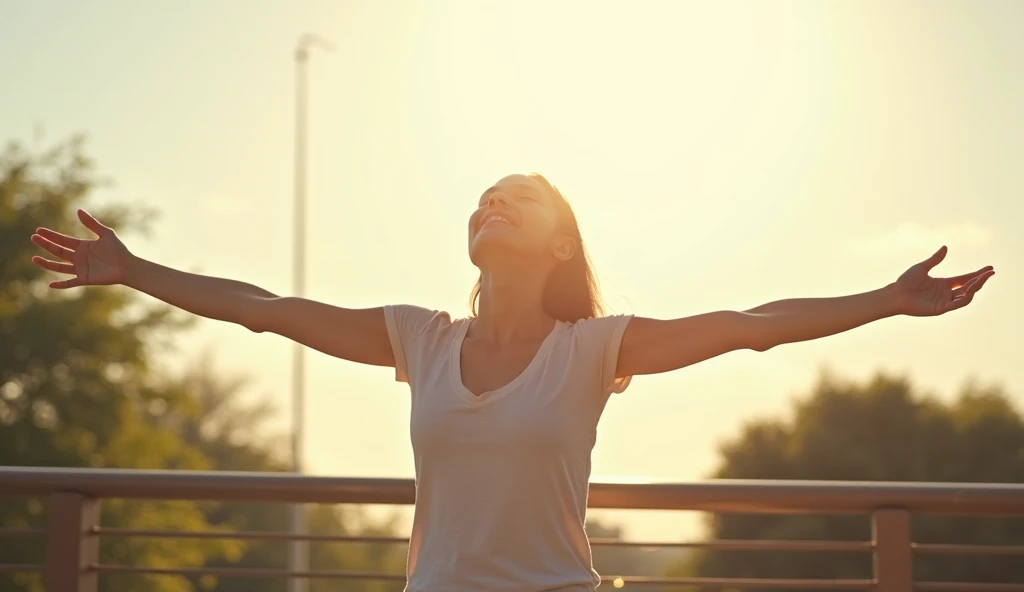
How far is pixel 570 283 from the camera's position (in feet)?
11.6

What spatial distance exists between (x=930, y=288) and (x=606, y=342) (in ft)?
2.55

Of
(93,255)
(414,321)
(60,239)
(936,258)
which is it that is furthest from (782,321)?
(60,239)

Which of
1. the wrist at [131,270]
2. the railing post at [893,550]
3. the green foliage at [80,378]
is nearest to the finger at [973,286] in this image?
the railing post at [893,550]

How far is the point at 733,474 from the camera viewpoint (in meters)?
38.7

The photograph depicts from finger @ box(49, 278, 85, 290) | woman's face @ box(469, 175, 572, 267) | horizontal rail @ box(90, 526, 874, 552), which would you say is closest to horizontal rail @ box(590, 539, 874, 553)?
horizontal rail @ box(90, 526, 874, 552)

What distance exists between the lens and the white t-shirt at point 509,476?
2980mm

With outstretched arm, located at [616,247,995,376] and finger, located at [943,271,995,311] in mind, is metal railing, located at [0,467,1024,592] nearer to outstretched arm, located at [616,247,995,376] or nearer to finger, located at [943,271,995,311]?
outstretched arm, located at [616,247,995,376]

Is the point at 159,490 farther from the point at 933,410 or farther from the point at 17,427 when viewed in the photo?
the point at 933,410

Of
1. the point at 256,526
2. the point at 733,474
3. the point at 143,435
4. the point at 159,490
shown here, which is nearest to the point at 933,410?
the point at 733,474

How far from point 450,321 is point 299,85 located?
28556 mm

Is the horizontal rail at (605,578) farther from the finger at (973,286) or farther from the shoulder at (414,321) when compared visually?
the finger at (973,286)

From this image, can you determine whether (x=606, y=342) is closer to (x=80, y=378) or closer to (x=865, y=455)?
(x=80, y=378)

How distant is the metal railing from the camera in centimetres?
382


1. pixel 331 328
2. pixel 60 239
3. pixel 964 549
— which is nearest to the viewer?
pixel 331 328
